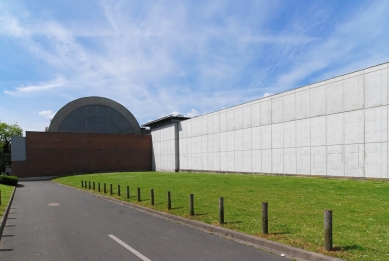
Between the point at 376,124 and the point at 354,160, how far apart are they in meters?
3.18

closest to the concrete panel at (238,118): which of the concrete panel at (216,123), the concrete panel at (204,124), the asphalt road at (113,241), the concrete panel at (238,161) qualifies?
the concrete panel at (238,161)

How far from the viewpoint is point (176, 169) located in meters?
47.6

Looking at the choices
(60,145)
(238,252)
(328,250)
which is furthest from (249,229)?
(60,145)

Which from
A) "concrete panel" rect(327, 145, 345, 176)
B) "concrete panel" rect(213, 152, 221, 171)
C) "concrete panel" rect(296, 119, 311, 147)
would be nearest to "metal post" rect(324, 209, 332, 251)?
"concrete panel" rect(327, 145, 345, 176)

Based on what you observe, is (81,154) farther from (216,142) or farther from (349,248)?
(349,248)

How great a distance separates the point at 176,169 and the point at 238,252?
41.5m

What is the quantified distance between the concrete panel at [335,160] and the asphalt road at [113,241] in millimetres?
18221

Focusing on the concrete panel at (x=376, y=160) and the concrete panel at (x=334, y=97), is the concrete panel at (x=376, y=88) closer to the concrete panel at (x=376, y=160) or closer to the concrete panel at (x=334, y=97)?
the concrete panel at (x=334, y=97)

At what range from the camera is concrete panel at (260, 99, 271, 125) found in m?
30.4

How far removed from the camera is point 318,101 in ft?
83.0

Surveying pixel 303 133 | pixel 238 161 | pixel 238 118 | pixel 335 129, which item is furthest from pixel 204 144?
pixel 335 129

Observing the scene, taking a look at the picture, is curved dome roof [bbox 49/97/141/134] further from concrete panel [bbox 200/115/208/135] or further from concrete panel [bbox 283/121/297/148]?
concrete panel [bbox 283/121/297/148]

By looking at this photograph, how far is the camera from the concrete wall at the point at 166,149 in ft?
157

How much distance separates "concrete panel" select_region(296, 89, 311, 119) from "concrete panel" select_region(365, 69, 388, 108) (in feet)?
17.1
